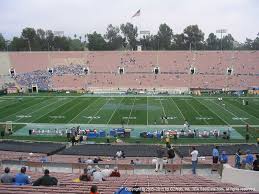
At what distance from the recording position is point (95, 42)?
99.7m

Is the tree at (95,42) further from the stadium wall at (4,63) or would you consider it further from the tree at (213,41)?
the tree at (213,41)

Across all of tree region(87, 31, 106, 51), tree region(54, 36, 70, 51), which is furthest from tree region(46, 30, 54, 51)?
tree region(87, 31, 106, 51)

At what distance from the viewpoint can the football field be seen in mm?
34219


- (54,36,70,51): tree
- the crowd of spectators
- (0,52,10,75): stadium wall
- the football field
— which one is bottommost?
the football field

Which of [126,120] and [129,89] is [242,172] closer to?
[126,120]

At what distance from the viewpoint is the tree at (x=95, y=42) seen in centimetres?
9944

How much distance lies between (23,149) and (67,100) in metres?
26.3

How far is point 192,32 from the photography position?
10219 cm

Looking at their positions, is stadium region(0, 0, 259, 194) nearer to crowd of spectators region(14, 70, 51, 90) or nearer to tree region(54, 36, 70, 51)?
crowd of spectators region(14, 70, 51, 90)

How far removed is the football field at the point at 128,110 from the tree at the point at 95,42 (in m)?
50.2

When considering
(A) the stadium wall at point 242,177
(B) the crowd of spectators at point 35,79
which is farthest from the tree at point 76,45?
(A) the stadium wall at point 242,177

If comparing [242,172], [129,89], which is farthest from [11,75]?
[242,172]

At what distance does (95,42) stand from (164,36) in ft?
68.6

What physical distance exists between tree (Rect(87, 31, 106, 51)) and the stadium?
7298mm
